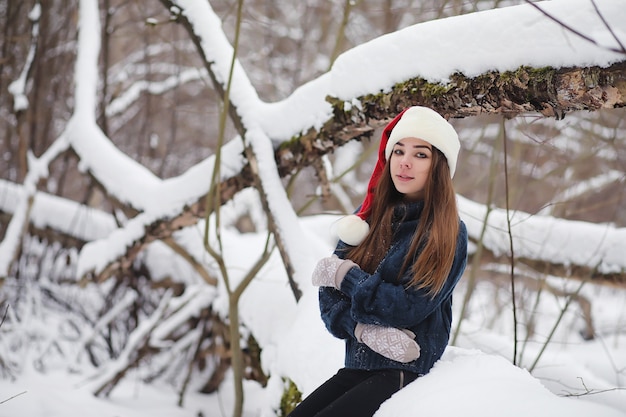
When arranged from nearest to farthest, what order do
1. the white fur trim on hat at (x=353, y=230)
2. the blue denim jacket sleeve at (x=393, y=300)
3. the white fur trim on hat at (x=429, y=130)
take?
the blue denim jacket sleeve at (x=393, y=300) → the white fur trim on hat at (x=429, y=130) → the white fur trim on hat at (x=353, y=230)

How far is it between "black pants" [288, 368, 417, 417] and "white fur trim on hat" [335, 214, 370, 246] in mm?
481

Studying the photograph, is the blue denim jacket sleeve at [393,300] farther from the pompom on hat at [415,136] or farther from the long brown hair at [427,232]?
the pompom on hat at [415,136]

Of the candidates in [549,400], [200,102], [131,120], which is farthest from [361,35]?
[549,400]

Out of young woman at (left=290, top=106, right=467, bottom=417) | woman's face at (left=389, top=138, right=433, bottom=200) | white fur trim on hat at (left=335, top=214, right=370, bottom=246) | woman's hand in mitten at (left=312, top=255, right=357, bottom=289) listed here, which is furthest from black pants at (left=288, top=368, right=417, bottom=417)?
woman's face at (left=389, top=138, right=433, bottom=200)

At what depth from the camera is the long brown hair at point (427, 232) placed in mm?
1742

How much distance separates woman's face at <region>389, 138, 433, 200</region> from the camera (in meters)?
1.91

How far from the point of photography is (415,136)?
1891 mm

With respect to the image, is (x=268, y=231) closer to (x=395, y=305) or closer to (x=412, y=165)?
(x=412, y=165)

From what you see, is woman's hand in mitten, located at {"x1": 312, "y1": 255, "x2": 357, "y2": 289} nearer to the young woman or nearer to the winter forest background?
the young woman

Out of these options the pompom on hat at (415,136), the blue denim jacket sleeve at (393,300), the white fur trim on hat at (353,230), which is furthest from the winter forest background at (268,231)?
the white fur trim on hat at (353,230)

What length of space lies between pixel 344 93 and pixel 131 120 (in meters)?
7.07

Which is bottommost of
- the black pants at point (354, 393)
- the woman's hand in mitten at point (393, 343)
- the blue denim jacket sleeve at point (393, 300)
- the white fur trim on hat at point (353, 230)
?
the black pants at point (354, 393)

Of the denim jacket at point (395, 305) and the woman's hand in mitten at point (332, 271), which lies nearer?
the denim jacket at point (395, 305)

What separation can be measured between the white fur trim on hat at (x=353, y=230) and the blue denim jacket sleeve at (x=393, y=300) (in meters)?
0.21
